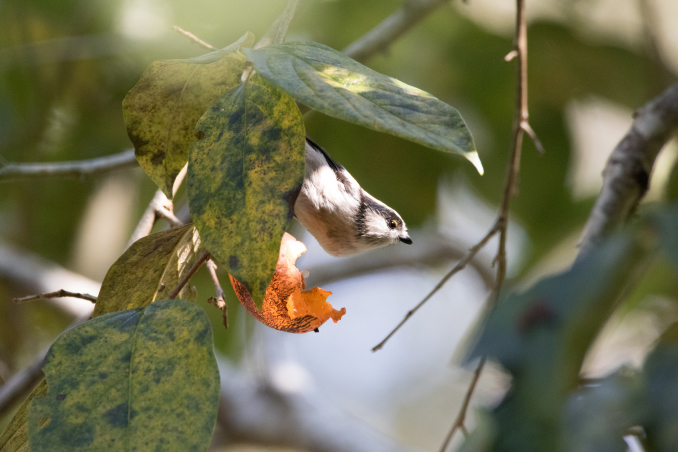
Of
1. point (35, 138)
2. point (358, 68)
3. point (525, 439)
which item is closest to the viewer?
point (525, 439)

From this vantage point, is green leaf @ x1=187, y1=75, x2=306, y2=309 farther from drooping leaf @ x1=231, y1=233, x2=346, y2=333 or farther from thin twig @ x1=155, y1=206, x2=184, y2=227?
thin twig @ x1=155, y1=206, x2=184, y2=227

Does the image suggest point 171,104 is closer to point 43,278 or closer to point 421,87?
point 43,278

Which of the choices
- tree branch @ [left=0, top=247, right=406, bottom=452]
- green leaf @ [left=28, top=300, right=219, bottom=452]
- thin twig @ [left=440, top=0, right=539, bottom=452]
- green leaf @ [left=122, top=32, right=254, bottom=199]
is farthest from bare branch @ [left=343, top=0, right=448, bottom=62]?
tree branch @ [left=0, top=247, right=406, bottom=452]

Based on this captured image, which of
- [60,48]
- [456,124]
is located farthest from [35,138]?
[456,124]

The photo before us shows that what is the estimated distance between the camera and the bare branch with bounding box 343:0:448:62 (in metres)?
1.10

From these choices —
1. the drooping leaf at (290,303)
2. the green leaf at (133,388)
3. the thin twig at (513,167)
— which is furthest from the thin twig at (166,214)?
the thin twig at (513,167)

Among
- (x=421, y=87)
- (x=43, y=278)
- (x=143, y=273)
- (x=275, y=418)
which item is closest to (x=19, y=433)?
(x=143, y=273)

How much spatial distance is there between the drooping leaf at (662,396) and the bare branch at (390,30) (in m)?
0.85

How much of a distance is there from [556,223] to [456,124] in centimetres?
169

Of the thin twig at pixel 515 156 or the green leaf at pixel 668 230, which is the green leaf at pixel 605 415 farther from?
the thin twig at pixel 515 156

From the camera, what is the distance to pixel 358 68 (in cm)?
47

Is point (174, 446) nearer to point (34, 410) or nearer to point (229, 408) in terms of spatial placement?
point (34, 410)

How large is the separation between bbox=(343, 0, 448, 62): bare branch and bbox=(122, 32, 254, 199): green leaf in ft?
2.03

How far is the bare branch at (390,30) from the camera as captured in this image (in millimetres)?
1103
